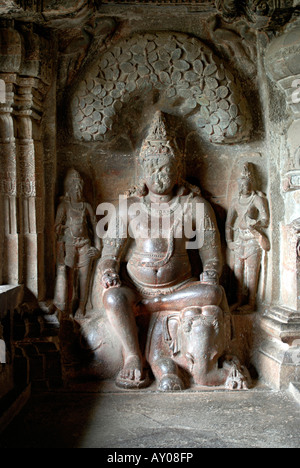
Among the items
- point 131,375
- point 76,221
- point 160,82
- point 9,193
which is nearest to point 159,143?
point 160,82

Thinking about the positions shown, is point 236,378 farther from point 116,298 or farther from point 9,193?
point 9,193

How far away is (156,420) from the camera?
3.35 metres

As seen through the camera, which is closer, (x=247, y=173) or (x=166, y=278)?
(x=166, y=278)

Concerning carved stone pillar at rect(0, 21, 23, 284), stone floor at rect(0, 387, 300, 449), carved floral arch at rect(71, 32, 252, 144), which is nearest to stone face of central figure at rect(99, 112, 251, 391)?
stone floor at rect(0, 387, 300, 449)

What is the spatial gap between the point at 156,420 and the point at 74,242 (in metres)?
1.71

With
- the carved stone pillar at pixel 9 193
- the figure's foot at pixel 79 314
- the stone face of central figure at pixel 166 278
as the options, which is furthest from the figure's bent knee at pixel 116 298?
the carved stone pillar at pixel 9 193

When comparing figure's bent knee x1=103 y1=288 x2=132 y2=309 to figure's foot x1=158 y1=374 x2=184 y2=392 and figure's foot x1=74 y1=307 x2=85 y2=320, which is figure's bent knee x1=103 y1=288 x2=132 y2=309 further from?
figure's foot x1=158 y1=374 x2=184 y2=392

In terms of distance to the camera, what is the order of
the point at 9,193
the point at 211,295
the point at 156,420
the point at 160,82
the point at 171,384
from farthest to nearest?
the point at 160,82, the point at 9,193, the point at 211,295, the point at 171,384, the point at 156,420

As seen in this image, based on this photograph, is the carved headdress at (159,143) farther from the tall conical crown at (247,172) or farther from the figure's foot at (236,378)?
the figure's foot at (236,378)

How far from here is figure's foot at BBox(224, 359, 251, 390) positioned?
385 cm

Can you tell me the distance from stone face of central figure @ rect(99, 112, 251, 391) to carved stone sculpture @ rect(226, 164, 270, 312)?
238 mm

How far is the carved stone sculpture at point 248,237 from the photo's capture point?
4.27m
